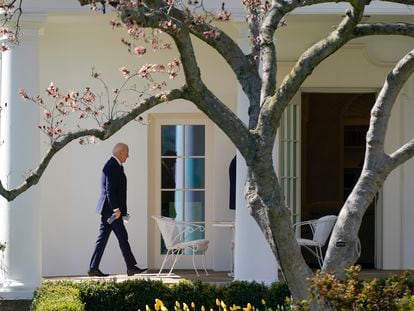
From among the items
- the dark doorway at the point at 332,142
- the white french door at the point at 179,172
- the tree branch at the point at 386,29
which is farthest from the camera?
the dark doorway at the point at 332,142

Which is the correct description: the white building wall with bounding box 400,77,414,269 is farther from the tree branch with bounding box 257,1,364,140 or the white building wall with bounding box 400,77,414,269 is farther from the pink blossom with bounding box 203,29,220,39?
the pink blossom with bounding box 203,29,220,39

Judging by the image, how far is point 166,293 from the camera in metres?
11.9

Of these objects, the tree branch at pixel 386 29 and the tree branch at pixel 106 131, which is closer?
the tree branch at pixel 106 131

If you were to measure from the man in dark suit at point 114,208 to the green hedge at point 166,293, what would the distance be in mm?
1859

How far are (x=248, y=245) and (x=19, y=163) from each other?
10.4ft

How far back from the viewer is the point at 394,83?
25.0ft

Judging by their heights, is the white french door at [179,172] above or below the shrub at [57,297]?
above

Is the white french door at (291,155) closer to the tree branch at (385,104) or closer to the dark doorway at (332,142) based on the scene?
the dark doorway at (332,142)

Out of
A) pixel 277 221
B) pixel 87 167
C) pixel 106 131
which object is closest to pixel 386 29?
pixel 277 221

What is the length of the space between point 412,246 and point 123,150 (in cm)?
486

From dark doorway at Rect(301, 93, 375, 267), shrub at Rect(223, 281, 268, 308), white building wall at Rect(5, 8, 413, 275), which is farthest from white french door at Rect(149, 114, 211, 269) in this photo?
dark doorway at Rect(301, 93, 375, 267)

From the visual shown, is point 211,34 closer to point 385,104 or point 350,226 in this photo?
point 385,104

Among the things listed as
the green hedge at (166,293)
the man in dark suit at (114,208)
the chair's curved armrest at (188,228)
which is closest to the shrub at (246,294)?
the green hedge at (166,293)

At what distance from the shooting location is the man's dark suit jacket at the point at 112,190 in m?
13.9
